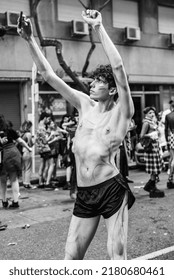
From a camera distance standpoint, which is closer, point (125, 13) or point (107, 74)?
point (107, 74)

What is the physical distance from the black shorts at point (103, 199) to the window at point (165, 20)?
17106mm

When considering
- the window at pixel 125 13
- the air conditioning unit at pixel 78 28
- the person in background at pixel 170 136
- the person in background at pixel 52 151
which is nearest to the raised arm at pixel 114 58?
the person in background at pixel 170 136

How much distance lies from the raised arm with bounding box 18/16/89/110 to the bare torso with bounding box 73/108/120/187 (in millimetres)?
334

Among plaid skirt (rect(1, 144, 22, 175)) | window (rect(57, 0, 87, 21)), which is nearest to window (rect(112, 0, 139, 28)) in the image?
window (rect(57, 0, 87, 21))

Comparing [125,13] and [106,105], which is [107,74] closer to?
[106,105]

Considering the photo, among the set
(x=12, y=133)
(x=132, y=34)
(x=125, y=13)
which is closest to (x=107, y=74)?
(x=12, y=133)

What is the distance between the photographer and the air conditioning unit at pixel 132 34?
17266mm

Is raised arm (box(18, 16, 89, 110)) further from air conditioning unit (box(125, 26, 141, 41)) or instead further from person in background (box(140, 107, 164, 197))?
air conditioning unit (box(125, 26, 141, 41))

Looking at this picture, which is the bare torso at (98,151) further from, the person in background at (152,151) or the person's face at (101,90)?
the person in background at (152,151)

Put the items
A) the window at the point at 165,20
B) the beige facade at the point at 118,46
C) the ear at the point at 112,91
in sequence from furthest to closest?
the window at the point at 165,20 < the beige facade at the point at 118,46 < the ear at the point at 112,91

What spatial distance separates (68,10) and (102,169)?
1396cm

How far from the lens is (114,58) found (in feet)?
9.36

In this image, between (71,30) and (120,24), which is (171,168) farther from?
(120,24)

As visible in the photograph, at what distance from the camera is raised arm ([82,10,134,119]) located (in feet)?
9.39
